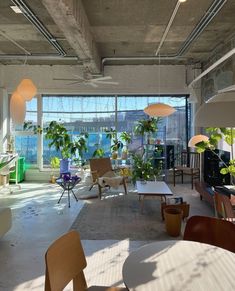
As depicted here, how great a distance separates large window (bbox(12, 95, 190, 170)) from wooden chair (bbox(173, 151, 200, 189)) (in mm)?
349

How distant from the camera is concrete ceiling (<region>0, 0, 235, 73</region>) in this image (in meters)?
4.26

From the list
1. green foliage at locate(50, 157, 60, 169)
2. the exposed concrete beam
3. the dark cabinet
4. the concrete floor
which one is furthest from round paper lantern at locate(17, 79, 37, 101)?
the dark cabinet

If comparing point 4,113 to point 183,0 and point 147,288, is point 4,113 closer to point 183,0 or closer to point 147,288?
point 183,0

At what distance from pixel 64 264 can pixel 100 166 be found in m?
5.20

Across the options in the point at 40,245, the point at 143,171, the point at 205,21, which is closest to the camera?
the point at 40,245

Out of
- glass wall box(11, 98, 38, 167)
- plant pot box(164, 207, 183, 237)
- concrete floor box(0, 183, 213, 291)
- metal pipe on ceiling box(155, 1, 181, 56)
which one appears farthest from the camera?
glass wall box(11, 98, 38, 167)

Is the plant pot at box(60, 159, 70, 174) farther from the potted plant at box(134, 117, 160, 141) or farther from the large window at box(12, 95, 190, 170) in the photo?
the potted plant at box(134, 117, 160, 141)

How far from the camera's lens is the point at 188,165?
825 centimetres

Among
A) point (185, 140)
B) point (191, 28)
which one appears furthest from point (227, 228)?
point (185, 140)

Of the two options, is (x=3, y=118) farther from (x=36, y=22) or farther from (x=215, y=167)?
(x=215, y=167)

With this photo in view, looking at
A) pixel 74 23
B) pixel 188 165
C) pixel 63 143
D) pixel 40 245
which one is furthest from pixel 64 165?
pixel 74 23

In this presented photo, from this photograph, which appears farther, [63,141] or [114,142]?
[114,142]

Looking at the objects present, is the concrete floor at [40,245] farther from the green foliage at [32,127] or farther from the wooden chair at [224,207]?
the green foliage at [32,127]

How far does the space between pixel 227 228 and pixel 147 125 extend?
562 cm
